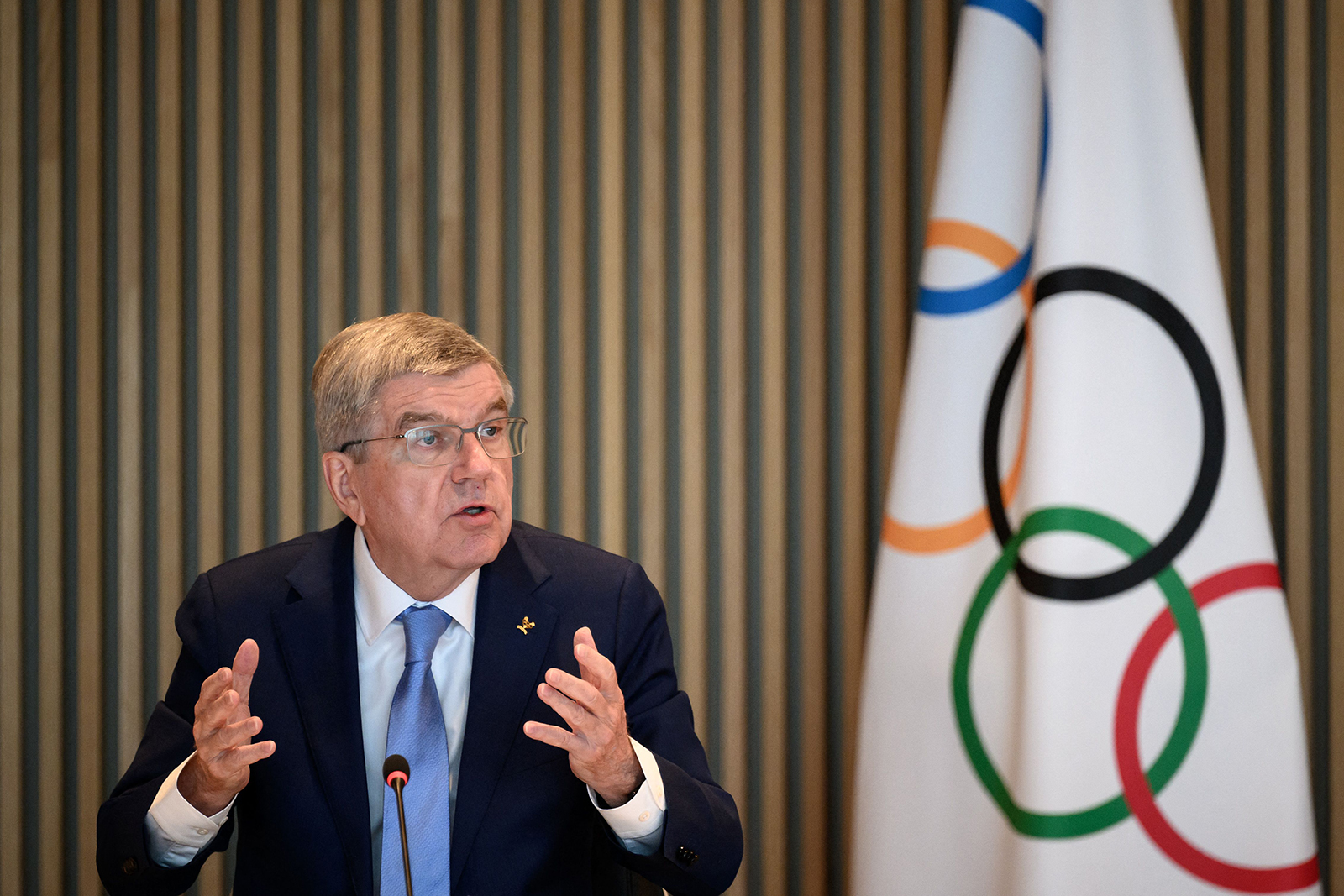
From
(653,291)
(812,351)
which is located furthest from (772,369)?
(653,291)

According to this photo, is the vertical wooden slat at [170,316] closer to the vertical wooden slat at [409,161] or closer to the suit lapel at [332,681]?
the vertical wooden slat at [409,161]

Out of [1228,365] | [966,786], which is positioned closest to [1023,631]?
[966,786]

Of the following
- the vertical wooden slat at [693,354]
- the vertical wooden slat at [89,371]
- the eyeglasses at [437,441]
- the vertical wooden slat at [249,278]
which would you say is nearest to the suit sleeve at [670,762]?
the eyeglasses at [437,441]

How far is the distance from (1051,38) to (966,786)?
1.49m

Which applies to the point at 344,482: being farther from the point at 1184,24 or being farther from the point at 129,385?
the point at 1184,24

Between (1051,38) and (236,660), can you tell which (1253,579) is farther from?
(236,660)

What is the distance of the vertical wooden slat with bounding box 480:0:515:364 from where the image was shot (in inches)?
113

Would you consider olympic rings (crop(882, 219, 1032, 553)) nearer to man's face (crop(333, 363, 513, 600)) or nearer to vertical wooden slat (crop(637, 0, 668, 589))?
vertical wooden slat (crop(637, 0, 668, 589))

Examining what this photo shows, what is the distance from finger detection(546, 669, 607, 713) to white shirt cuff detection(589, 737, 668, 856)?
0.11 meters

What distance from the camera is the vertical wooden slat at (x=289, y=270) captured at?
9.38 ft

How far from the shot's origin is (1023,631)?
87.7 inches

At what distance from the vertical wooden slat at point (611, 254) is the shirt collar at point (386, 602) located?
102 cm

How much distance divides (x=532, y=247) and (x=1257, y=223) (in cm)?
176

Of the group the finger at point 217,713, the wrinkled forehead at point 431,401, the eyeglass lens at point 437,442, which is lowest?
the finger at point 217,713
